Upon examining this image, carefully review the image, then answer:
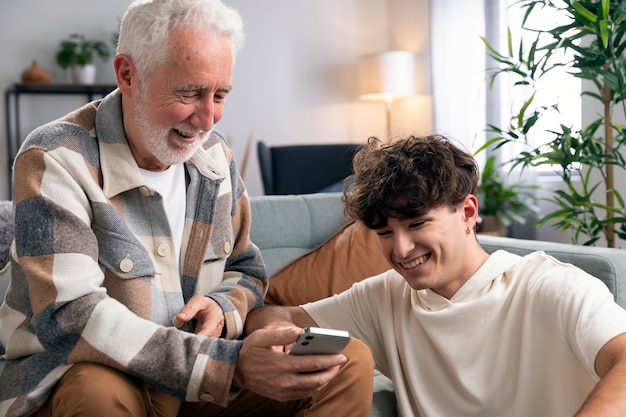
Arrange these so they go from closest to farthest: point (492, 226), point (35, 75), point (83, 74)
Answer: point (492, 226), point (35, 75), point (83, 74)

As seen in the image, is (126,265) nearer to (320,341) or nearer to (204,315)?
(204,315)

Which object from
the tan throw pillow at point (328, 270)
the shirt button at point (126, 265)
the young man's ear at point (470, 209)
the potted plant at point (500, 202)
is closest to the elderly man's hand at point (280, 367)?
the shirt button at point (126, 265)

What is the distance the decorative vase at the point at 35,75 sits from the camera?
223 inches

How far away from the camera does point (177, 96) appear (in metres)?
1.58

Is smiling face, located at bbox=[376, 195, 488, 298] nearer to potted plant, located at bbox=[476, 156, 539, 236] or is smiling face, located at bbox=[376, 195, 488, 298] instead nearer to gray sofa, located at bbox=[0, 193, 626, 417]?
gray sofa, located at bbox=[0, 193, 626, 417]

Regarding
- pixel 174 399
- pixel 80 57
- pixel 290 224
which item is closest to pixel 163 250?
pixel 174 399

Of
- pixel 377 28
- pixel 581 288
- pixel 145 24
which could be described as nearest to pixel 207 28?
pixel 145 24

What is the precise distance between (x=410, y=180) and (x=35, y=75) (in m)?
4.73

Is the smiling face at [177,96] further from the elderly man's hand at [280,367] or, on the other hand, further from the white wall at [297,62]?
the white wall at [297,62]

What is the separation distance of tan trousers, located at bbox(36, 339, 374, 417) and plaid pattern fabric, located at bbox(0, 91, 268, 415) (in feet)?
0.11

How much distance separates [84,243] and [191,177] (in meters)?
0.35

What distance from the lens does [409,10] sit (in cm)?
638

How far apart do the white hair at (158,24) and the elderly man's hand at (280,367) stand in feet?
2.01

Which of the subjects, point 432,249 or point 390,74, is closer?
point 432,249
